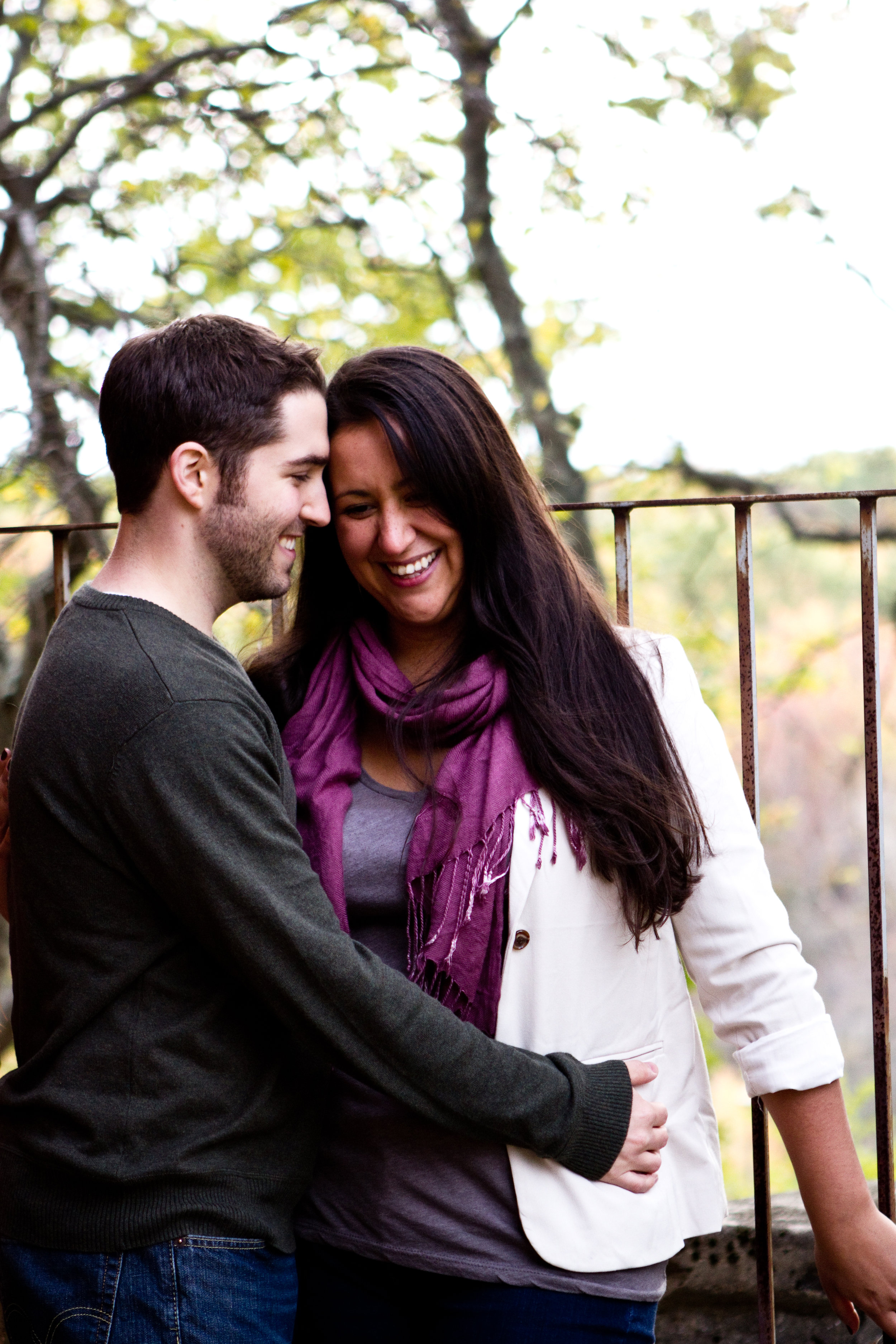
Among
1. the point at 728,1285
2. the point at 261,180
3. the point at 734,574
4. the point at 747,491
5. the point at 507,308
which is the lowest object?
the point at 728,1285

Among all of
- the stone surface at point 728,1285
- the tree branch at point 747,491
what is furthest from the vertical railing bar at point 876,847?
the tree branch at point 747,491

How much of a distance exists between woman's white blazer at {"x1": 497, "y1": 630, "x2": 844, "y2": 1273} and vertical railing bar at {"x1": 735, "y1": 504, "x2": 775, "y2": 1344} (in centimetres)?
31

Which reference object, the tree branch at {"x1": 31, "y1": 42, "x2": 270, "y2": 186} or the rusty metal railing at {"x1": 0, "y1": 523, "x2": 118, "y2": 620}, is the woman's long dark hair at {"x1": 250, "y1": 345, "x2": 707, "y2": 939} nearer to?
the rusty metal railing at {"x1": 0, "y1": 523, "x2": 118, "y2": 620}

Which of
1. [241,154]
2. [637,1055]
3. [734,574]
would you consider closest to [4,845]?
[637,1055]

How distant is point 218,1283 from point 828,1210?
0.78 metres

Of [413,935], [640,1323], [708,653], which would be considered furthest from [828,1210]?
[708,653]

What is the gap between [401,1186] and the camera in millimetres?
1471

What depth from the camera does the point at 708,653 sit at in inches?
235

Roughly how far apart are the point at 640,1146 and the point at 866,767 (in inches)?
28.7

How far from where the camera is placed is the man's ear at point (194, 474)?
4.76ft

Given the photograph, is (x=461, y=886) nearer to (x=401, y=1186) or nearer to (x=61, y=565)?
(x=401, y=1186)

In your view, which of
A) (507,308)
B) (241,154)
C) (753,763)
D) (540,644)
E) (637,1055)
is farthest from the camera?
(507,308)

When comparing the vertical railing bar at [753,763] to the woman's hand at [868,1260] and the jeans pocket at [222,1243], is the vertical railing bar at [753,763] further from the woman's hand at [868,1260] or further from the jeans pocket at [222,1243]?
the jeans pocket at [222,1243]

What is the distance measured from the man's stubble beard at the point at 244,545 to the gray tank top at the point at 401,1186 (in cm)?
38
